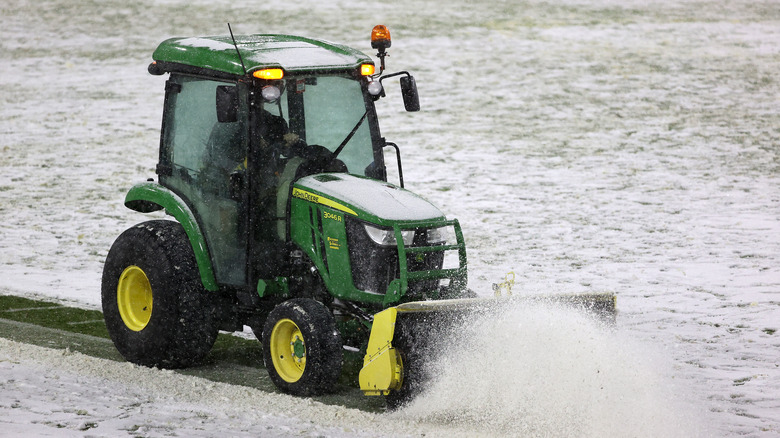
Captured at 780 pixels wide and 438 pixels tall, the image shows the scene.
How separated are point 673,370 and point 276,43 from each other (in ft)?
10.8

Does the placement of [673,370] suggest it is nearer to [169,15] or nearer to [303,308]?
[303,308]

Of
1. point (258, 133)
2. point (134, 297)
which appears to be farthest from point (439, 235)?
point (134, 297)

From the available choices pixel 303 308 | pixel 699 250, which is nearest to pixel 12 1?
pixel 699 250

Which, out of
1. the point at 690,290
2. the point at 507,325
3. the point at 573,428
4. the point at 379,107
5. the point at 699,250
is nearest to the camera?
the point at 573,428

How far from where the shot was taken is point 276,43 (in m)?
6.71

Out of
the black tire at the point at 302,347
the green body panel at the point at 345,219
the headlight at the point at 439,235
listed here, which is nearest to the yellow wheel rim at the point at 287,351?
the black tire at the point at 302,347

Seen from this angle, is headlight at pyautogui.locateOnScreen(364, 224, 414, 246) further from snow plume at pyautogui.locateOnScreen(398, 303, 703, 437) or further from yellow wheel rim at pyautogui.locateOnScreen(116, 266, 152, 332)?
yellow wheel rim at pyautogui.locateOnScreen(116, 266, 152, 332)

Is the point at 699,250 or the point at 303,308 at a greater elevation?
the point at 303,308

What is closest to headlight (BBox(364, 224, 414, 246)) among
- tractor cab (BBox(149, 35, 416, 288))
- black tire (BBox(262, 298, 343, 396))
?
black tire (BBox(262, 298, 343, 396))

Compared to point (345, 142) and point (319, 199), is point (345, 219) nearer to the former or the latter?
point (319, 199)

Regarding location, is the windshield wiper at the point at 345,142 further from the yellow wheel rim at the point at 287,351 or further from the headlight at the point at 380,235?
the yellow wheel rim at the point at 287,351

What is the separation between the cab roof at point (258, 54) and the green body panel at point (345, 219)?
0.71 metres

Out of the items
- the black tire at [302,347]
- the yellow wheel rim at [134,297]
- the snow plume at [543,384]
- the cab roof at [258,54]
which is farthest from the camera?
the yellow wheel rim at [134,297]

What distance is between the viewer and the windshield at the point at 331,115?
257 inches
